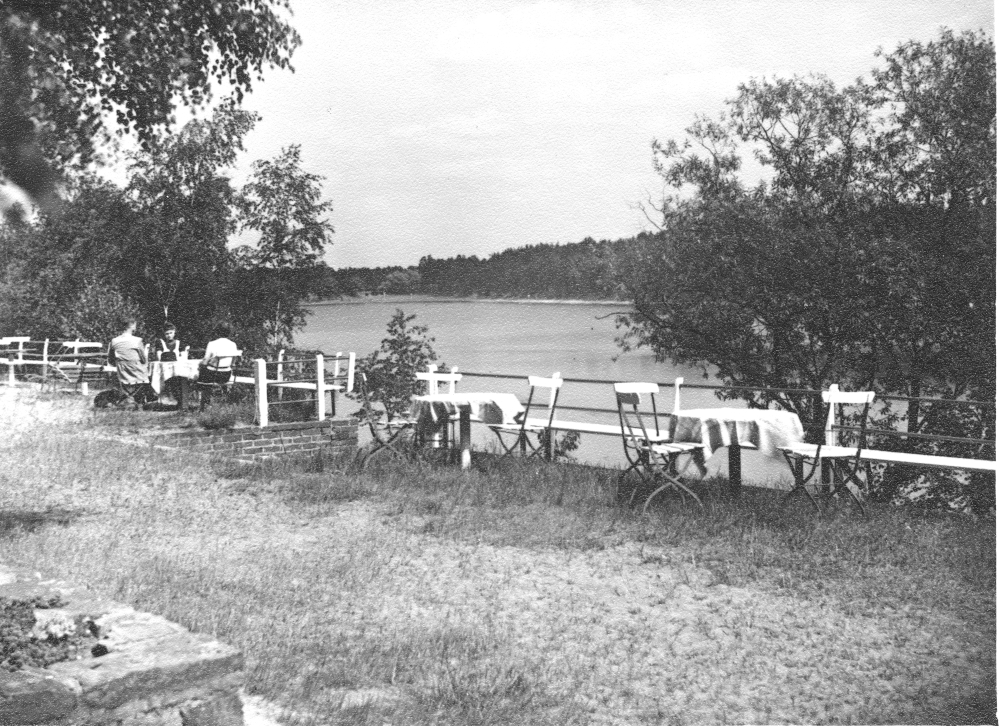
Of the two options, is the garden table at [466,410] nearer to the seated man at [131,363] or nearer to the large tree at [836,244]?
the large tree at [836,244]

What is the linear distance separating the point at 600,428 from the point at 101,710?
A: 21.8ft

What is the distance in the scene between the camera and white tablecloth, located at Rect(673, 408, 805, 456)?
21.5 feet

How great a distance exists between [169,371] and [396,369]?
8.83 feet

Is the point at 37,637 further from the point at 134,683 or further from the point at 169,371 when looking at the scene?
the point at 169,371

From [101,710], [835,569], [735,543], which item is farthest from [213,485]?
[101,710]

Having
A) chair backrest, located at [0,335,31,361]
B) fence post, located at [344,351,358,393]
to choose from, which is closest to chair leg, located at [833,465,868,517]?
fence post, located at [344,351,358,393]

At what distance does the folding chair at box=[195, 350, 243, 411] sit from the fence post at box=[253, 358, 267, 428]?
0.30 meters

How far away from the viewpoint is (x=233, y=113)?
20.3 feet

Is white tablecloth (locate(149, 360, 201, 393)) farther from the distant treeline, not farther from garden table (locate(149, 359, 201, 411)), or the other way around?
the distant treeline

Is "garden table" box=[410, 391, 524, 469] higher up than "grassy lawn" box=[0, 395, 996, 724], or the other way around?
"garden table" box=[410, 391, 524, 469]

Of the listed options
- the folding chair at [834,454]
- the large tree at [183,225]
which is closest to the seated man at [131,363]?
the large tree at [183,225]

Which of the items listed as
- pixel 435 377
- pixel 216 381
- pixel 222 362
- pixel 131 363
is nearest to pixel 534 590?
pixel 435 377

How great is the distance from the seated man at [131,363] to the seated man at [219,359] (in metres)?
0.86

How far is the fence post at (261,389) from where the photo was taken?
370 inches
